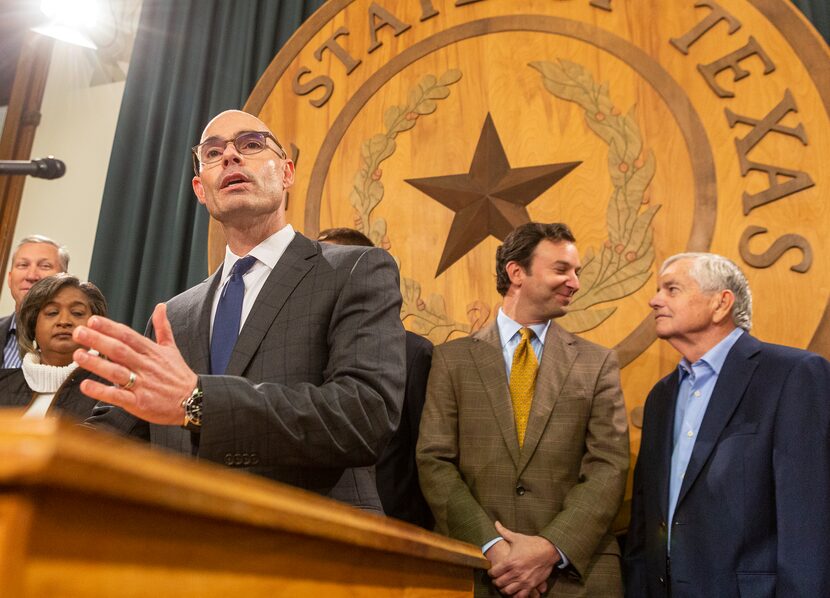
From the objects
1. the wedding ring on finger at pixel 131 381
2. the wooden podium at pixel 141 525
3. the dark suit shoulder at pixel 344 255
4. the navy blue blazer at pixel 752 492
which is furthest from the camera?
the navy blue blazer at pixel 752 492

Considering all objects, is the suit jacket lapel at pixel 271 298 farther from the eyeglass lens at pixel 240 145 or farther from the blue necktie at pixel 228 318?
the eyeglass lens at pixel 240 145

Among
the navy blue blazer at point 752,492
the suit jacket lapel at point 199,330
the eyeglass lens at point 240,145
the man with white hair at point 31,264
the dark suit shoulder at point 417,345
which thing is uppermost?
the eyeglass lens at point 240,145

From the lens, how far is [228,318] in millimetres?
1537

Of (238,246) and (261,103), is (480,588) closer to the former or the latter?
(238,246)

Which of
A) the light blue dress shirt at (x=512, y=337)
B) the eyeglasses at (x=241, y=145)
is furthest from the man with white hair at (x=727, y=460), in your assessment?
the eyeglasses at (x=241, y=145)

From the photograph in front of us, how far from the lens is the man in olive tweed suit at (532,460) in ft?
6.93

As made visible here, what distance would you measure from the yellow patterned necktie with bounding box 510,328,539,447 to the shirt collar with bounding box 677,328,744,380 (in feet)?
1.42

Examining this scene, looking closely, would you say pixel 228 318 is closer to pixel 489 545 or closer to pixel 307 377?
pixel 307 377

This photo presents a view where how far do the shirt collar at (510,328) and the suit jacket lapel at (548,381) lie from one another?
0.05 m

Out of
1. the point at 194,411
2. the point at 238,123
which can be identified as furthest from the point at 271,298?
the point at 238,123

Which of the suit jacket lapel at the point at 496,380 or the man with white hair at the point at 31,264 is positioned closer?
the suit jacket lapel at the point at 496,380

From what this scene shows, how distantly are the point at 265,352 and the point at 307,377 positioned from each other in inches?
3.4

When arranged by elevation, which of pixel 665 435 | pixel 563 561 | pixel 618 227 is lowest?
pixel 563 561

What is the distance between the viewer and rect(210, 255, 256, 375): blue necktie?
1484mm
